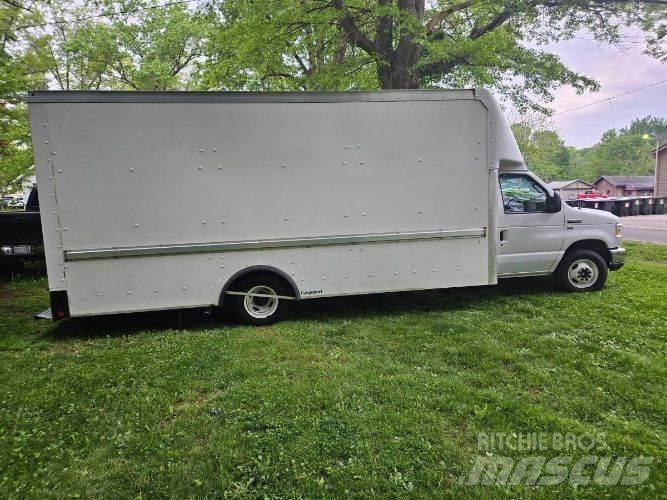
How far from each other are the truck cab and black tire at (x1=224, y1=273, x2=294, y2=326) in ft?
11.5

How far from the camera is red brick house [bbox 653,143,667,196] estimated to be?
38.6m

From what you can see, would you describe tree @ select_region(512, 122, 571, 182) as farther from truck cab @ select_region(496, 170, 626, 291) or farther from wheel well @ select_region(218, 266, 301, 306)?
wheel well @ select_region(218, 266, 301, 306)

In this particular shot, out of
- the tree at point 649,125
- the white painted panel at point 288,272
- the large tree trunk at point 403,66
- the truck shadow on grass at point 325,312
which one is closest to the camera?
the white painted panel at point 288,272

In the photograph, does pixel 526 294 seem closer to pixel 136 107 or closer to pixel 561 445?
pixel 561 445

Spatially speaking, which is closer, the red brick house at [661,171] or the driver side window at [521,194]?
the driver side window at [521,194]

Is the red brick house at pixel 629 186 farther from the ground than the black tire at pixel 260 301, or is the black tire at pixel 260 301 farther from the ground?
the red brick house at pixel 629 186

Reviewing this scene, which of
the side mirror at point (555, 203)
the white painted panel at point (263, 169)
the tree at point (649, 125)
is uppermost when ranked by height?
the tree at point (649, 125)

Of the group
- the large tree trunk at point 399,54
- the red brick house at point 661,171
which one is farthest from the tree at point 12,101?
the red brick house at point 661,171

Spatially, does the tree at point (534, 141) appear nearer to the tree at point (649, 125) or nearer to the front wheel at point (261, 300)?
the front wheel at point (261, 300)

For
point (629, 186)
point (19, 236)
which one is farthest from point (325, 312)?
point (629, 186)

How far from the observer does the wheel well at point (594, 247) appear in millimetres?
7254

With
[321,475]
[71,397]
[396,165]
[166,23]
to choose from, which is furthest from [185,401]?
[166,23]

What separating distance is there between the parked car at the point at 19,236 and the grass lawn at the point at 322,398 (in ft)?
12.4

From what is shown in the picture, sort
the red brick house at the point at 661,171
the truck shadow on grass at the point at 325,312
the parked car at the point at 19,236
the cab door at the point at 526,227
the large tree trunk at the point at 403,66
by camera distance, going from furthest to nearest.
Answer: the red brick house at the point at 661,171 → the large tree trunk at the point at 403,66 → the parked car at the point at 19,236 → the cab door at the point at 526,227 → the truck shadow on grass at the point at 325,312
